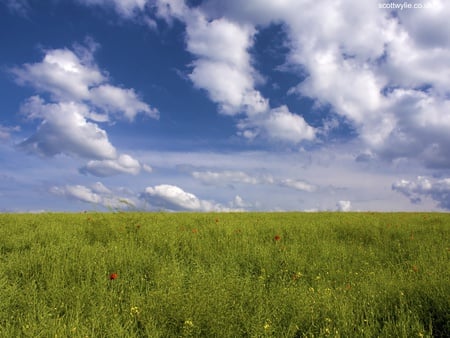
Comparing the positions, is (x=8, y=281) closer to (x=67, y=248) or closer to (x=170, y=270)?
(x=67, y=248)

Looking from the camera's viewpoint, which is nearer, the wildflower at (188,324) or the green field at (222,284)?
the wildflower at (188,324)

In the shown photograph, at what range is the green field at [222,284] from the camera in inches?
147

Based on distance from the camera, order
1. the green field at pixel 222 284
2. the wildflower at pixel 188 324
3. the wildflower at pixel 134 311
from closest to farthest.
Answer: the wildflower at pixel 188 324 → the green field at pixel 222 284 → the wildflower at pixel 134 311

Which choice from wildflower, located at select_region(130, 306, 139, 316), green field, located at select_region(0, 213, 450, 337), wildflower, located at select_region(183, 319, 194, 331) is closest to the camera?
wildflower, located at select_region(183, 319, 194, 331)

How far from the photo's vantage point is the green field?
3.73 meters

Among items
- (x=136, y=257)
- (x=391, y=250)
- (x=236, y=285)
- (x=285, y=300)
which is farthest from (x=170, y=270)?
(x=391, y=250)

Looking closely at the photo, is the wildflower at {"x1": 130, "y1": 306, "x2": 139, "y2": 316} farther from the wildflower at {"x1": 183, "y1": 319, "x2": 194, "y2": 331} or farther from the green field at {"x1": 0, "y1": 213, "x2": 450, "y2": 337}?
the wildflower at {"x1": 183, "y1": 319, "x2": 194, "y2": 331}

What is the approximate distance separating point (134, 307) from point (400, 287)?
11.5 ft

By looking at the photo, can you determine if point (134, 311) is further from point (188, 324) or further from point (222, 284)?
point (222, 284)

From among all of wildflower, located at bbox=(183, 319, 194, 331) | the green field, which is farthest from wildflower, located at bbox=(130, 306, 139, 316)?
wildflower, located at bbox=(183, 319, 194, 331)

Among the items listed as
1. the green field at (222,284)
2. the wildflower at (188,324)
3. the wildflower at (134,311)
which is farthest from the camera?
the wildflower at (134,311)

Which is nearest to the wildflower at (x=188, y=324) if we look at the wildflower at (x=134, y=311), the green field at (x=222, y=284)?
the green field at (x=222, y=284)

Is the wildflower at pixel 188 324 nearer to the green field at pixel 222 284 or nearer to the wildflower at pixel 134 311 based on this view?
the green field at pixel 222 284

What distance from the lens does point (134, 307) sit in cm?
409
